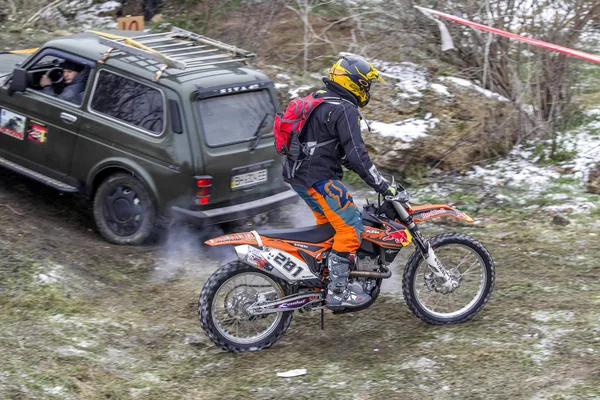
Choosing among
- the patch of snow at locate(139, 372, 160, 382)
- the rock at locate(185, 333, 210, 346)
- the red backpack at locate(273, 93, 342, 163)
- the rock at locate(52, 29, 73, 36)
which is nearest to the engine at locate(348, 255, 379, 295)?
the red backpack at locate(273, 93, 342, 163)

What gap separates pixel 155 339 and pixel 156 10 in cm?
986

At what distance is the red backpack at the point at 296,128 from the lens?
5.46m

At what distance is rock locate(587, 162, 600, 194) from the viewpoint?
8.73 metres

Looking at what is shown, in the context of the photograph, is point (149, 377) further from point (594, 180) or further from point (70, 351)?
point (594, 180)

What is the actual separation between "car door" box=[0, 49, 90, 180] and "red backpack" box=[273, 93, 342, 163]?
318 cm

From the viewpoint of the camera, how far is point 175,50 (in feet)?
27.0

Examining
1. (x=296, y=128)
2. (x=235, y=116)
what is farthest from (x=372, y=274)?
(x=235, y=116)

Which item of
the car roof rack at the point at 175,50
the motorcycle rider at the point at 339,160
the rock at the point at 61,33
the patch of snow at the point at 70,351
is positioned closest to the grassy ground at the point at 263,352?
the patch of snow at the point at 70,351

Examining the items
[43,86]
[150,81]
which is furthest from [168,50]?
[43,86]

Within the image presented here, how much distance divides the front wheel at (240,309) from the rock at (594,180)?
178 inches

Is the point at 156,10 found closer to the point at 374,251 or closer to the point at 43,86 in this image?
the point at 43,86

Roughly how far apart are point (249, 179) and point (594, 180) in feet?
13.0

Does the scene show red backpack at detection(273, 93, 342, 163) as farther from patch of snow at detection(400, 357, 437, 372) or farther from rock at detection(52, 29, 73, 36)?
rock at detection(52, 29, 73, 36)

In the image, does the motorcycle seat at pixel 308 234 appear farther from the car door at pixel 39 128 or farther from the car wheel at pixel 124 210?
the car door at pixel 39 128
